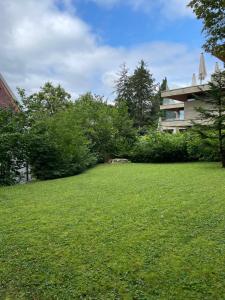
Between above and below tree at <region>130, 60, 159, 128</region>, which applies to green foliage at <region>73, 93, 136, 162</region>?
below

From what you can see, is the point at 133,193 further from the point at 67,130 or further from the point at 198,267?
the point at 67,130

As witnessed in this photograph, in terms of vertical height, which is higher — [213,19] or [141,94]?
[141,94]

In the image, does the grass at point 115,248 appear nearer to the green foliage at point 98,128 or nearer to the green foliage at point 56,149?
the green foliage at point 56,149

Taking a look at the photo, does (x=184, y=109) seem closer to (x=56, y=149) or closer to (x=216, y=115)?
(x=216, y=115)

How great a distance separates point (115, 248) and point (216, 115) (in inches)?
375

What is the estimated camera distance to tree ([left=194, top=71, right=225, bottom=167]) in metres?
11.6

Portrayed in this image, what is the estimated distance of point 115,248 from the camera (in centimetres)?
350

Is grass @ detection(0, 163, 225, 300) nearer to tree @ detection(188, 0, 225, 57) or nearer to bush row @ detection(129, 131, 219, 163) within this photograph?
tree @ detection(188, 0, 225, 57)

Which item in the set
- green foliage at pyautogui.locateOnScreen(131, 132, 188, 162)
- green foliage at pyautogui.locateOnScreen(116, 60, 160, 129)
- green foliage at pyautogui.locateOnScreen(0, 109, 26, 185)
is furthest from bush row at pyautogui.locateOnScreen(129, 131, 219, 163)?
green foliage at pyautogui.locateOnScreen(116, 60, 160, 129)

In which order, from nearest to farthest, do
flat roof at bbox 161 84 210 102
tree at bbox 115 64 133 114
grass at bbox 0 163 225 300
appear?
grass at bbox 0 163 225 300, flat roof at bbox 161 84 210 102, tree at bbox 115 64 133 114

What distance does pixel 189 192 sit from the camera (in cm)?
643

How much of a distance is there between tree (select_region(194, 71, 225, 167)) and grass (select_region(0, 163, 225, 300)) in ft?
20.0

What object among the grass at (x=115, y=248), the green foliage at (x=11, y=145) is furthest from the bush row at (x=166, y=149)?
the grass at (x=115, y=248)

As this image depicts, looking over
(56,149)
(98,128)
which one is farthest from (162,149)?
(56,149)
